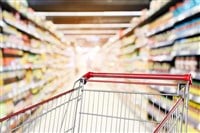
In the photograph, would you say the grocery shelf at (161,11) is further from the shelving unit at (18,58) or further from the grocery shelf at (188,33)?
the shelving unit at (18,58)

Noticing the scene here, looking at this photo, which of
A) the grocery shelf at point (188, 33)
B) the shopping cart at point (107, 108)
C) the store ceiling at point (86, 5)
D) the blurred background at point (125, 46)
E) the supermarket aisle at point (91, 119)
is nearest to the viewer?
the shopping cart at point (107, 108)

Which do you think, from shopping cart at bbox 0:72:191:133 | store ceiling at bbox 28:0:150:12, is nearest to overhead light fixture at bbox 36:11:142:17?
store ceiling at bbox 28:0:150:12

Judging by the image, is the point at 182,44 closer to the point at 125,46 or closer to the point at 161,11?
the point at 161,11

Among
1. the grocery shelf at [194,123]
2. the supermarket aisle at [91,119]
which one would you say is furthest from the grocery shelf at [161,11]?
the grocery shelf at [194,123]

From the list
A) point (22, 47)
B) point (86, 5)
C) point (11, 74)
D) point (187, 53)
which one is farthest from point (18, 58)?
point (86, 5)

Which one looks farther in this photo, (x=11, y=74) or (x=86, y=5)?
(x=86, y=5)

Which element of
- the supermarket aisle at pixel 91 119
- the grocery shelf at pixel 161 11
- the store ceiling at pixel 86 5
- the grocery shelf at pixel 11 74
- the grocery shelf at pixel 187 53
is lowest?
the supermarket aisle at pixel 91 119

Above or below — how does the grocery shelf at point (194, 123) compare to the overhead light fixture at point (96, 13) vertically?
below

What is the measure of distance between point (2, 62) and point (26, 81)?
4.50ft

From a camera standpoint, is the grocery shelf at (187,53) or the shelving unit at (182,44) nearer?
the grocery shelf at (187,53)

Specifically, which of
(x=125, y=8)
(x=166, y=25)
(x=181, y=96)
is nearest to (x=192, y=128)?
(x=181, y=96)

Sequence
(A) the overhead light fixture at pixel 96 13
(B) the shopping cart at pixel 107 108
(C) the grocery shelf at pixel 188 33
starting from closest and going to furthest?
(B) the shopping cart at pixel 107 108 < (C) the grocery shelf at pixel 188 33 < (A) the overhead light fixture at pixel 96 13

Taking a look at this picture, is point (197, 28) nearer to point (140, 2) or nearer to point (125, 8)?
point (140, 2)

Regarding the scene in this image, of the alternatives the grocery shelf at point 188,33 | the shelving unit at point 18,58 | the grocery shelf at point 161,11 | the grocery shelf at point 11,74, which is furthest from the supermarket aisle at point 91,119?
the grocery shelf at point 161,11
